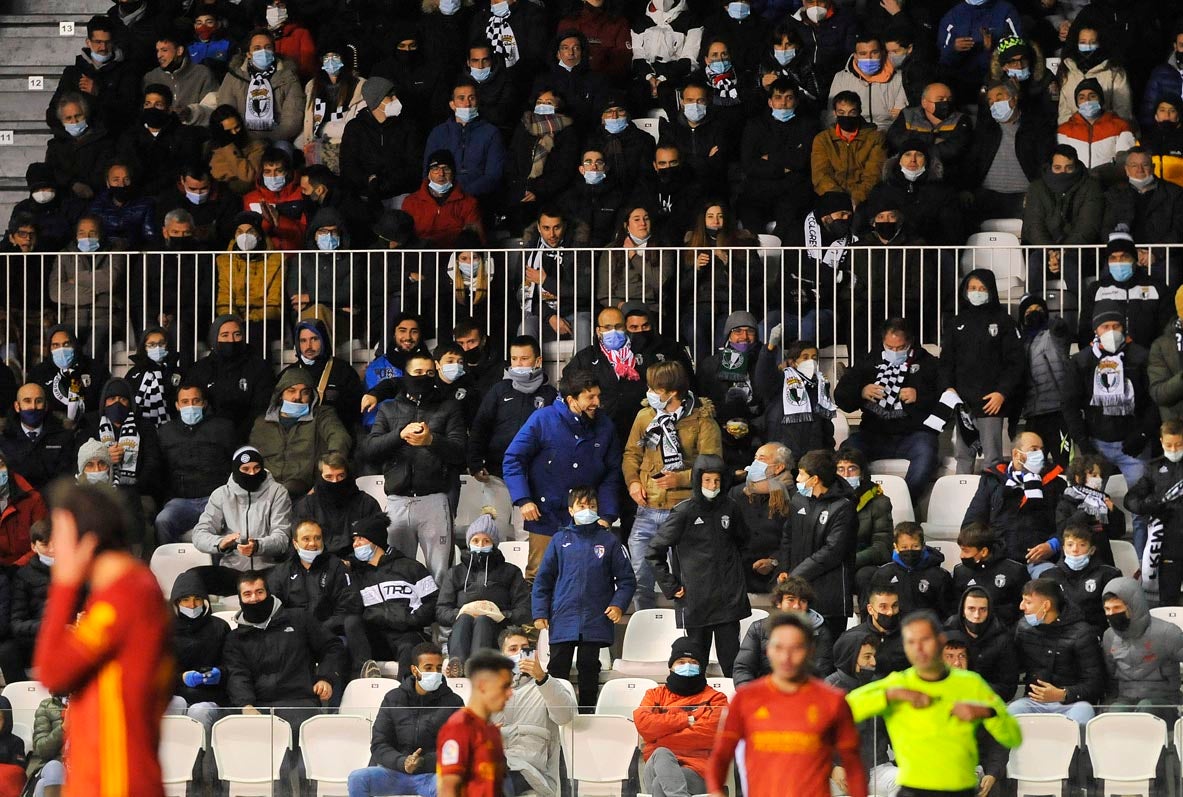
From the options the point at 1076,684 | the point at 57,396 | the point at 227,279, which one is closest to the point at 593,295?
the point at 227,279

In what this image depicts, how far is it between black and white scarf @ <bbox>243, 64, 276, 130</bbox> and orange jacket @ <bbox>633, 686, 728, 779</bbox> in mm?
8981

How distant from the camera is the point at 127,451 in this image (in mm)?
14891

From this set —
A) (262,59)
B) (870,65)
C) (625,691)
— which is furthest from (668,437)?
(262,59)

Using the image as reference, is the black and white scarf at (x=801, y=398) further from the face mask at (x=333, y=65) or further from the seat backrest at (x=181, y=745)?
the face mask at (x=333, y=65)

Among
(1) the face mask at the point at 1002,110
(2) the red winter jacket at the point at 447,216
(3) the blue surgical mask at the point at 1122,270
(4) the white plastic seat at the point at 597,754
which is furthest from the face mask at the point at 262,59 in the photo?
(4) the white plastic seat at the point at 597,754

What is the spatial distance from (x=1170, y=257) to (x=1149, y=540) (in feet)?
9.43

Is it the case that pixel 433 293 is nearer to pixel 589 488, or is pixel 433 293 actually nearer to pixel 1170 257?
pixel 589 488

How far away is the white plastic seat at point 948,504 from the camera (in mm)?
14211

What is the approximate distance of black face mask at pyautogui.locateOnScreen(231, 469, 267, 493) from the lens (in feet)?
46.4

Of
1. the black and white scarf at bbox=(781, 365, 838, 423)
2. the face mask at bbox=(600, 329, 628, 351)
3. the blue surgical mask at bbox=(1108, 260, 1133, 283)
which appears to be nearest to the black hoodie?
the black and white scarf at bbox=(781, 365, 838, 423)

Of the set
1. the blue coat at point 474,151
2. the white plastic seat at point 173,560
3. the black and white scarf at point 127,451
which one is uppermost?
the blue coat at point 474,151

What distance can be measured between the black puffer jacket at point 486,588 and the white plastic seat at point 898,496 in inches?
100

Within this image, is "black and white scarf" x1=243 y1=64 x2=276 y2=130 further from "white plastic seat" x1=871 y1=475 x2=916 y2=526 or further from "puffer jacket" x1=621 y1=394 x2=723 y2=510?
"white plastic seat" x1=871 y1=475 x2=916 y2=526

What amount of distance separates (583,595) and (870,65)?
259 inches
